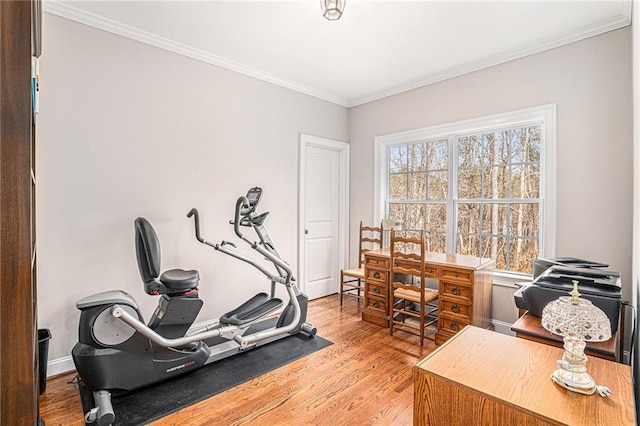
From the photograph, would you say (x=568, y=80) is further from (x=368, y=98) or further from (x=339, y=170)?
(x=339, y=170)

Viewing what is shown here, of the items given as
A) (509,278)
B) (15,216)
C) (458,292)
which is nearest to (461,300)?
(458,292)

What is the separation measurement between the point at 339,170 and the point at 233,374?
3.03 meters

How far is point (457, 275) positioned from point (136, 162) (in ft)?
9.95

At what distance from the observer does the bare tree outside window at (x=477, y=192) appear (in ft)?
10.6

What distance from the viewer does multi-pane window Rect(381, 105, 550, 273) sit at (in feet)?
10.5

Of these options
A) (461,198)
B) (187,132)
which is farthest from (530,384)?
(187,132)

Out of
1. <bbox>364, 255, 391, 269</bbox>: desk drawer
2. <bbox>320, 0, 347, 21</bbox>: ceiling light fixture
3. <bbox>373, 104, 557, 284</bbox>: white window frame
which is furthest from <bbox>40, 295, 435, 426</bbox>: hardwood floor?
<bbox>320, 0, 347, 21</bbox>: ceiling light fixture

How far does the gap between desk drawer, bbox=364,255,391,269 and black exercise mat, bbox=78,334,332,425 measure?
1.01 meters

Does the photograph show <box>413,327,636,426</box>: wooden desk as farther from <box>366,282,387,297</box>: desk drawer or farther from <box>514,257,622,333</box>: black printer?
<box>366,282,387,297</box>: desk drawer

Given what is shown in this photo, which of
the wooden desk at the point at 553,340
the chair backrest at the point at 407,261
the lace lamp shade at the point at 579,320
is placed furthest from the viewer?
the chair backrest at the point at 407,261

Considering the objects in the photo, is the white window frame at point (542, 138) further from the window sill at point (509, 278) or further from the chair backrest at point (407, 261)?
the chair backrest at point (407, 261)

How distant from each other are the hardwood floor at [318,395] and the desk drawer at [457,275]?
2.18ft

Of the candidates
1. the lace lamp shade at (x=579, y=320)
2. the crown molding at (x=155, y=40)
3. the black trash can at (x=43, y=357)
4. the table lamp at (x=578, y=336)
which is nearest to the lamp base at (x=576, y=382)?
the table lamp at (x=578, y=336)

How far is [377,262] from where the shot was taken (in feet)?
11.8
